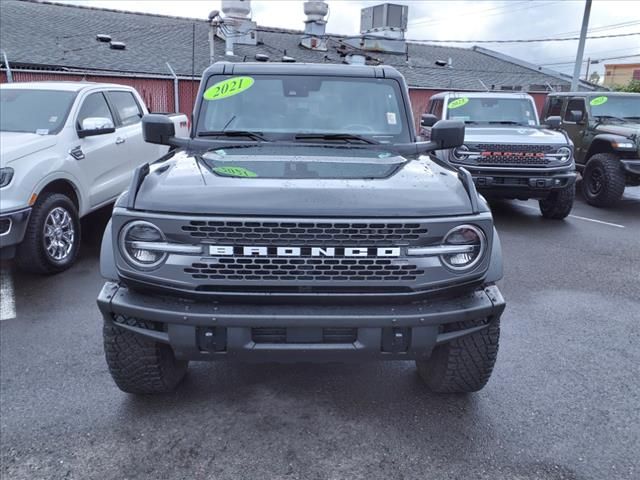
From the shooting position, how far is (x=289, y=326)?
244cm

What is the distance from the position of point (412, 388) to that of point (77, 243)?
13.2 feet

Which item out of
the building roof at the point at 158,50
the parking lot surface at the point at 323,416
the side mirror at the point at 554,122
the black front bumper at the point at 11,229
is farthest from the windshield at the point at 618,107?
the black front bumper at the point at 11,229

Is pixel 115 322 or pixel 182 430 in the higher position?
pixel 115 322

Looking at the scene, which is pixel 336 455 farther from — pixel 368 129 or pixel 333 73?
pixel 333 73

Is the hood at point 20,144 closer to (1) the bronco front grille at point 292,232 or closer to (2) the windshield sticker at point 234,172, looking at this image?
(2) the windshield sticker at point 234,172

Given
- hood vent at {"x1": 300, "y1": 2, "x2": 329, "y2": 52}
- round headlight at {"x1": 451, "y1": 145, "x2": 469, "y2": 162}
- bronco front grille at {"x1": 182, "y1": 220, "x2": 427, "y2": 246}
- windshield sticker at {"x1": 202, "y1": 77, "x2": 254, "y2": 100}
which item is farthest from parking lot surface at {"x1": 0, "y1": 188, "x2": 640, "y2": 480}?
hood vent at {"x1": 300, "y1": 2, "x2": 329, "y2": 52}

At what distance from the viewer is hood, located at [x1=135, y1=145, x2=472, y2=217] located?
245 cm

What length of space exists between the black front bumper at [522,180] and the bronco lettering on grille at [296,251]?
5753 millimetres

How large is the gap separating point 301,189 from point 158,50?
20484 mm

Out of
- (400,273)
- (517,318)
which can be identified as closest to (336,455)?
(400,273)

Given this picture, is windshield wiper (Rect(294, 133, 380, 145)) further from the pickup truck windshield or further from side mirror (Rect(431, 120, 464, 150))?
side mirror (Rect(431, 120, 464, 150))

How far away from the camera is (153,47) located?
69.1 feet

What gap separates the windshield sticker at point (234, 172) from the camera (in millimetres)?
2744

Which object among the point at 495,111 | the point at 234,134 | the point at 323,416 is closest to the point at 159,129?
the point at 234,134
